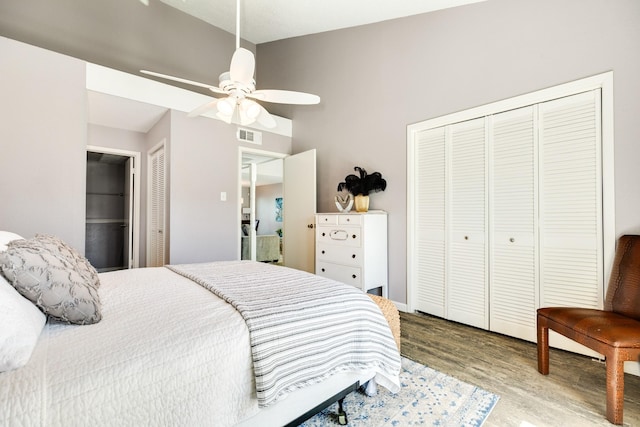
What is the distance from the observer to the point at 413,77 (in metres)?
3.09

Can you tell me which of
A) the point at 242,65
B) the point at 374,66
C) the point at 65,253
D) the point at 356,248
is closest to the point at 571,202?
the point at 356,248

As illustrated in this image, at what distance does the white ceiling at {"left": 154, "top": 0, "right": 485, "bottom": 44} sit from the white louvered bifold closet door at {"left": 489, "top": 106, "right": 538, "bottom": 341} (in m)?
1.28

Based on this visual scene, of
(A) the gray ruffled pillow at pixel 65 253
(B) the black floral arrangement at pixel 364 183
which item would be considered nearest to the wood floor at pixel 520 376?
(B) the black floral arrangement at pixel 364 183

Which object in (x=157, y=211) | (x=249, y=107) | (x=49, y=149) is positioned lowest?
(x=157, y=211)

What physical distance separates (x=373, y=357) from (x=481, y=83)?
2.51 meters

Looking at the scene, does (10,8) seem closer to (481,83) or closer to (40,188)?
(40,188)

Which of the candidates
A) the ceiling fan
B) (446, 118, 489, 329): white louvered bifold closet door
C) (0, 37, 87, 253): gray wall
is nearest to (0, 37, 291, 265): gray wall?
(0, 37, 87, 253): gray wall

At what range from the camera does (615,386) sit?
1425 millimetres

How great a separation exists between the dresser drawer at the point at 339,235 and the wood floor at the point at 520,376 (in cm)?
99

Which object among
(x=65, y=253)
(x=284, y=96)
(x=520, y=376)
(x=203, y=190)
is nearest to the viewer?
(x=65, y=253)

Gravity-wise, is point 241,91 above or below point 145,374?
above

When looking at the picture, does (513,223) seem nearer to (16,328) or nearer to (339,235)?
(339,235)

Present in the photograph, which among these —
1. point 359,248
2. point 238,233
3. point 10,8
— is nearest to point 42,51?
point 10,8

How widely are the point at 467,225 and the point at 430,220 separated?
1.21ft
